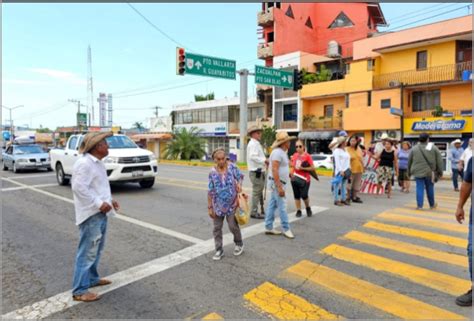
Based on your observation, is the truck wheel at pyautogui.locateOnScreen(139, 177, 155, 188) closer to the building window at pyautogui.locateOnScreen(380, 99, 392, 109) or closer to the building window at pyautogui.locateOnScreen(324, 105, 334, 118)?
the building window at pyautogui.locateOnScreen(380, 99, 392, 109)

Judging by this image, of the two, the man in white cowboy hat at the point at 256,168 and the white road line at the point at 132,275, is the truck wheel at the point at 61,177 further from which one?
the white road line at the point at 132,275

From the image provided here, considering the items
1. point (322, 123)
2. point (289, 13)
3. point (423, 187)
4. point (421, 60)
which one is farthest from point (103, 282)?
point (289, 13)

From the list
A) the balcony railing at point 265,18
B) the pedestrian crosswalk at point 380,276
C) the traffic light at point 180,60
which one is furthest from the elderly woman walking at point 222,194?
the balcony railing at point 265,18

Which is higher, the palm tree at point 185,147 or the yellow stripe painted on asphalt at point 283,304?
the palm tree at point 185,147

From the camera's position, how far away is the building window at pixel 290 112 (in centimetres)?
3575

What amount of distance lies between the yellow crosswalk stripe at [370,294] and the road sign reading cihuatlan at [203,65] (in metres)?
14.7

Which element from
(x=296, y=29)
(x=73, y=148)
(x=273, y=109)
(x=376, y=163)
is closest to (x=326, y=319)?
(x=376, y=163)

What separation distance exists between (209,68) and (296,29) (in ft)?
89.1

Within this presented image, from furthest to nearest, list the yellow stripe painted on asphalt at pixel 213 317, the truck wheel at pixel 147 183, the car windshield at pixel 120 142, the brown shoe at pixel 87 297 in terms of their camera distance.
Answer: the truck wheel at pixel 147 183 < the car windshield at pixel 120 142 < the brown shoe at pixel 87 297 < the yellow stripe painted on asphalt at pixel 213 317

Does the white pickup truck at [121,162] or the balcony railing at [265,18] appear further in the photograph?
the balcony railing at [265,18]

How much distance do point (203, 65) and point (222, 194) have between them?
14635mm


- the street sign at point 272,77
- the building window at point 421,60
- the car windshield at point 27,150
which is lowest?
the car windshield at point 27,150

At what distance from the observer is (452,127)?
2314 centimetres

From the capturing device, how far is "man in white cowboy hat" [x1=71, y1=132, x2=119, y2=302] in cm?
357
